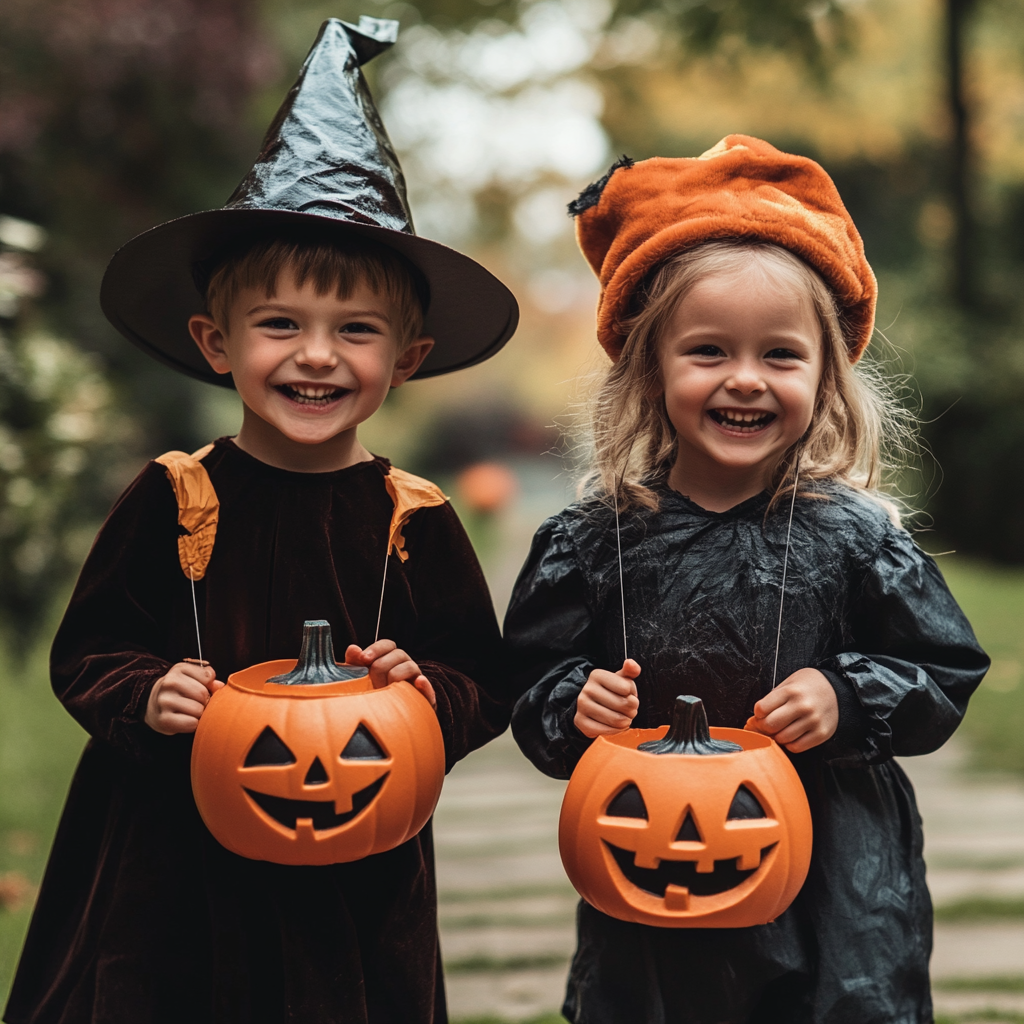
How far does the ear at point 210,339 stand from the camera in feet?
7.82

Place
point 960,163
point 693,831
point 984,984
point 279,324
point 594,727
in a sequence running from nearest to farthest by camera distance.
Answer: point 693,831, point 594,727, point 279,324, point 984,984, point 960,163

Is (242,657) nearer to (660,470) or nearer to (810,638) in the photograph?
(660,470)

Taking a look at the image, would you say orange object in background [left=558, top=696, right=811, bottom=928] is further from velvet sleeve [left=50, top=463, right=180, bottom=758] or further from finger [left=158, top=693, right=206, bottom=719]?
velvet sleeve [left=50, top=463, right=180, bottom=758]

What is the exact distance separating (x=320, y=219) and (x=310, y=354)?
268 mm

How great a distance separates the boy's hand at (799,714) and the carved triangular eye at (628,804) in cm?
30

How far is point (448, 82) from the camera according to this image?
1739 cm

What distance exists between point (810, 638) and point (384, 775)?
0.91 meters

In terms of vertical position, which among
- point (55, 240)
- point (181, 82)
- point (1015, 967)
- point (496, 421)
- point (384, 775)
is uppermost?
point (496, 421)

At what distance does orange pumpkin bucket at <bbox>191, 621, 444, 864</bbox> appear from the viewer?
1.99 m

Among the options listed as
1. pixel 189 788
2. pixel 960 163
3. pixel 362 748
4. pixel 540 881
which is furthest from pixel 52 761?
pixel 960 163

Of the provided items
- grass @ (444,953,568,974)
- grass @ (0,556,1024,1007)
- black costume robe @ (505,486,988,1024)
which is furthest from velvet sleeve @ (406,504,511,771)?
grass @ (444,953,568,974)

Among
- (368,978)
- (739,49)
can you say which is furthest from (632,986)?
(739,49)

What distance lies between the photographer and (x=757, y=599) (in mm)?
2242

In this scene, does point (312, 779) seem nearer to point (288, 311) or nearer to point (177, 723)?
point (177, 723)
